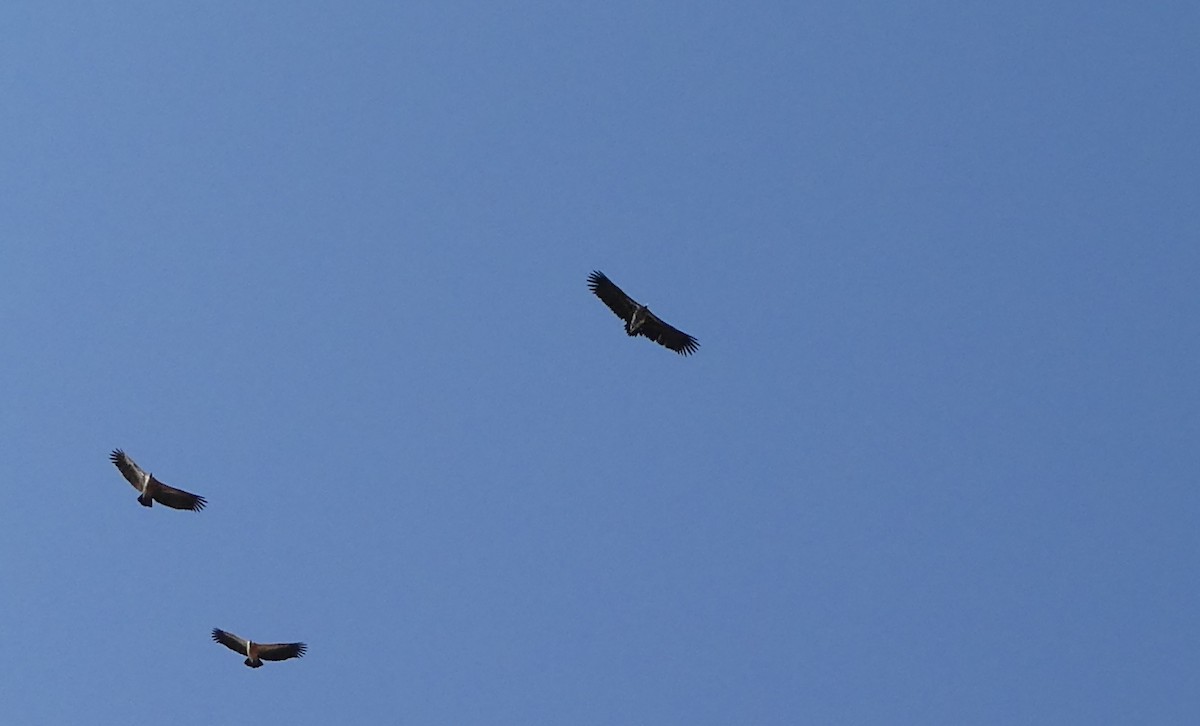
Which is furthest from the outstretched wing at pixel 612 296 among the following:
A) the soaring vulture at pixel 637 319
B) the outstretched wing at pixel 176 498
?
the outstretched wing at pixel 176 498

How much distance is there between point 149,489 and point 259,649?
6.37 metres

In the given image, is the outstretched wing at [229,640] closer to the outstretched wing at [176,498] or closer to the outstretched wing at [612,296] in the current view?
the outstretched wing at [176,498]

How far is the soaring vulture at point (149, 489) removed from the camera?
4875 cm

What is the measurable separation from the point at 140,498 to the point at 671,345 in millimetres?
17556

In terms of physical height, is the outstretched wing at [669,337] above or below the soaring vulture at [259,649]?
above

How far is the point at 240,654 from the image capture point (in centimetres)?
5072

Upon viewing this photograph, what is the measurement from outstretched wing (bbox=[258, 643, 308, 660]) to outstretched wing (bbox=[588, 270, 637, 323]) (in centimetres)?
1520

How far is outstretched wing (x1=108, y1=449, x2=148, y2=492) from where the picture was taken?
48.8 metres

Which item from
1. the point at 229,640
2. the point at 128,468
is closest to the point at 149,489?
the point at 128,468

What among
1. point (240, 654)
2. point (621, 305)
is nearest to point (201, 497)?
point (240, 654)

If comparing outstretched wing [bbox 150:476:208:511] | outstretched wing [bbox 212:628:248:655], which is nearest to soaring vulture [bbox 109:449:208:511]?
outstretched wing [bbox 150:476:208:511]

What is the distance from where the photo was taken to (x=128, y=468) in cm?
4884

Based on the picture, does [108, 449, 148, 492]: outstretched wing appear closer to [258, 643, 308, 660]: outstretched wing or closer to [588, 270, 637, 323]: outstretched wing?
[258, 643, 308, 660]: outstretched wing

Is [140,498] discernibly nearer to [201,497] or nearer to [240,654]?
[201,497]
